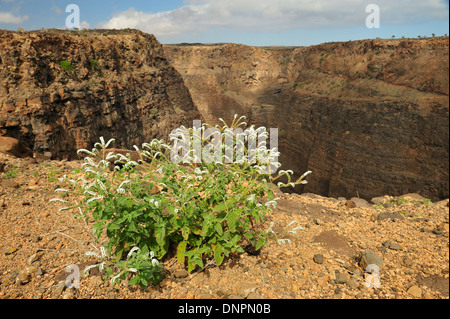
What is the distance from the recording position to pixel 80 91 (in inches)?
521

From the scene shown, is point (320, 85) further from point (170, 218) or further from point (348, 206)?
point (170, 218)

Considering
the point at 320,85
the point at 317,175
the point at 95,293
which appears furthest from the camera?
the point at 320,85

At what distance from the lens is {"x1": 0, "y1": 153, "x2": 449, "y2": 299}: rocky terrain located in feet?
9.14

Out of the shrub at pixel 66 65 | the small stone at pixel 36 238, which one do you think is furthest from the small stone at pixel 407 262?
the shrub at pixel 66 65

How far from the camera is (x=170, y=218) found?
279 centimetres

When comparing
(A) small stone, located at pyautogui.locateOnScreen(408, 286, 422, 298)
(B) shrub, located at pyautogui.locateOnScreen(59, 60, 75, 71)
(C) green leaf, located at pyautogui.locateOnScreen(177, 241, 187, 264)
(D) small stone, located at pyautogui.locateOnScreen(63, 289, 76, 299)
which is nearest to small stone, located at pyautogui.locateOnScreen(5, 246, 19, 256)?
(D) small stone, located at pyautogui.locateOnScreen(63, 289, 76, 299)

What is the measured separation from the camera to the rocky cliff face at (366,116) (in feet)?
56.9

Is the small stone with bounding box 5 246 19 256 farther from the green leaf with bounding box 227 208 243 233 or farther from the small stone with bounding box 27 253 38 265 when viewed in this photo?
the green leaf with bounding box 227 208 243 233

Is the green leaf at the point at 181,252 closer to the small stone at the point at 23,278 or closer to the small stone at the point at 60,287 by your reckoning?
the small stone at the point at 60,287

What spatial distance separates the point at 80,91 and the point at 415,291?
14.6m

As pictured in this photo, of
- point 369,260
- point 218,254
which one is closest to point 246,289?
point 218,254

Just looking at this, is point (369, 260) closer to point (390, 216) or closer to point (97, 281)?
point (390, 216)
